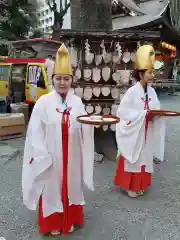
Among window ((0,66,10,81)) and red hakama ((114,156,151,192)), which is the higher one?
window ((0,66,10,81))

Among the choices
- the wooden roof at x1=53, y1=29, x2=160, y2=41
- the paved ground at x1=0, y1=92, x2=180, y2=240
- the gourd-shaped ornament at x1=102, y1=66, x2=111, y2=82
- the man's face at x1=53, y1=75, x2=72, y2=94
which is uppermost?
the wooden roof at x1=53, y1=29, x2=160, y2=41

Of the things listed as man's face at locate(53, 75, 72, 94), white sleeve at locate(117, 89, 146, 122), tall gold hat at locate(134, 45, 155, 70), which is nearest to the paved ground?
white sleeve at locate(117, 89, 146, 122)

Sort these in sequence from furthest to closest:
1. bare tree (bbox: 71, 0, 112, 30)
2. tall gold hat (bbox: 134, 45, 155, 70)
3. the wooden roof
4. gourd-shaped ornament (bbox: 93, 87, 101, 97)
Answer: bare tree (bbox: 71, 0, 112, 30), gourd-shaped ornament (bbox: 93, 87, 101, 97), the wooden roof, tall gold hat (bbox: 134, 45, 155, 70)

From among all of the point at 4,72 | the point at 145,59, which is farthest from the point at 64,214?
the point at 4,72

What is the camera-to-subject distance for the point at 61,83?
2.67 meters

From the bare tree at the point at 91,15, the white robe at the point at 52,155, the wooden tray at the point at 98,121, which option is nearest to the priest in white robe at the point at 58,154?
the white robe at the point at 52,155

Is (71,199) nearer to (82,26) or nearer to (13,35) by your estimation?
(82,26)

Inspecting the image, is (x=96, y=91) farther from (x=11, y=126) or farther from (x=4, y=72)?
(x=4, y=72)

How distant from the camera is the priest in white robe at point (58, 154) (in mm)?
2652

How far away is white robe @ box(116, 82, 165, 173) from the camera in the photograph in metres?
3.55

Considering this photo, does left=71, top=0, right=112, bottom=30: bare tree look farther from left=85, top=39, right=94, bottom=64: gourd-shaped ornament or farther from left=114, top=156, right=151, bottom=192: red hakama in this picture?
left=114, top=156, right=151, bottom=192: red hakama

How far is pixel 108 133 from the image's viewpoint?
17.9 feet

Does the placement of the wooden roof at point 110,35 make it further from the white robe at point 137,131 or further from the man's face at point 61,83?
the man's face at point 61,83

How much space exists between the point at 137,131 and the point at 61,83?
1.31 m
